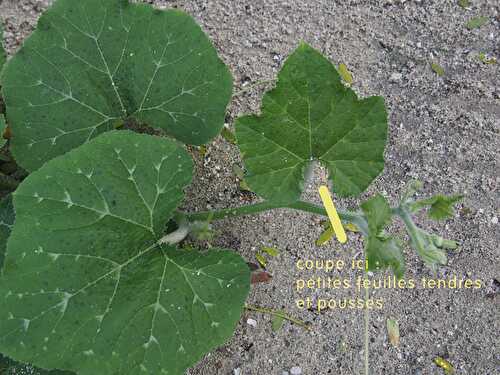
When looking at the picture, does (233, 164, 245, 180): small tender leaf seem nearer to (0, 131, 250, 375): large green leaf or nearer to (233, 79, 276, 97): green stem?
(233, 79, 276, 97): green stem

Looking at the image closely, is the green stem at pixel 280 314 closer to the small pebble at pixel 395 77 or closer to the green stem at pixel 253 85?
the green stem at pixel 253 85

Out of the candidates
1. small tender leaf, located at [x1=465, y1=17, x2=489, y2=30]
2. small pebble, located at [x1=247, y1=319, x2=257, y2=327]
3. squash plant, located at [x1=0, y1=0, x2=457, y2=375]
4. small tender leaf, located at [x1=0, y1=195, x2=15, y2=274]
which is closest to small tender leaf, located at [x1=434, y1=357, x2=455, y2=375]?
small pebble, located at [x1=247, y1=319, x2=257, y2=327]

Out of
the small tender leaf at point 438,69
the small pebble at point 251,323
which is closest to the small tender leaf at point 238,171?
the small pebble at point 251,323

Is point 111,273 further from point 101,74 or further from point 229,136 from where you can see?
point 229,136

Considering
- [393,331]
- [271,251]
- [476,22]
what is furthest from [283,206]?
[476,22]

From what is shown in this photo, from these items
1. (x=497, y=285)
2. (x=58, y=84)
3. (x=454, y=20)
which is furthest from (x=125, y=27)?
(x=497, y=285)

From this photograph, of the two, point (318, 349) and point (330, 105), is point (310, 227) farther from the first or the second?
point (330, 105)
